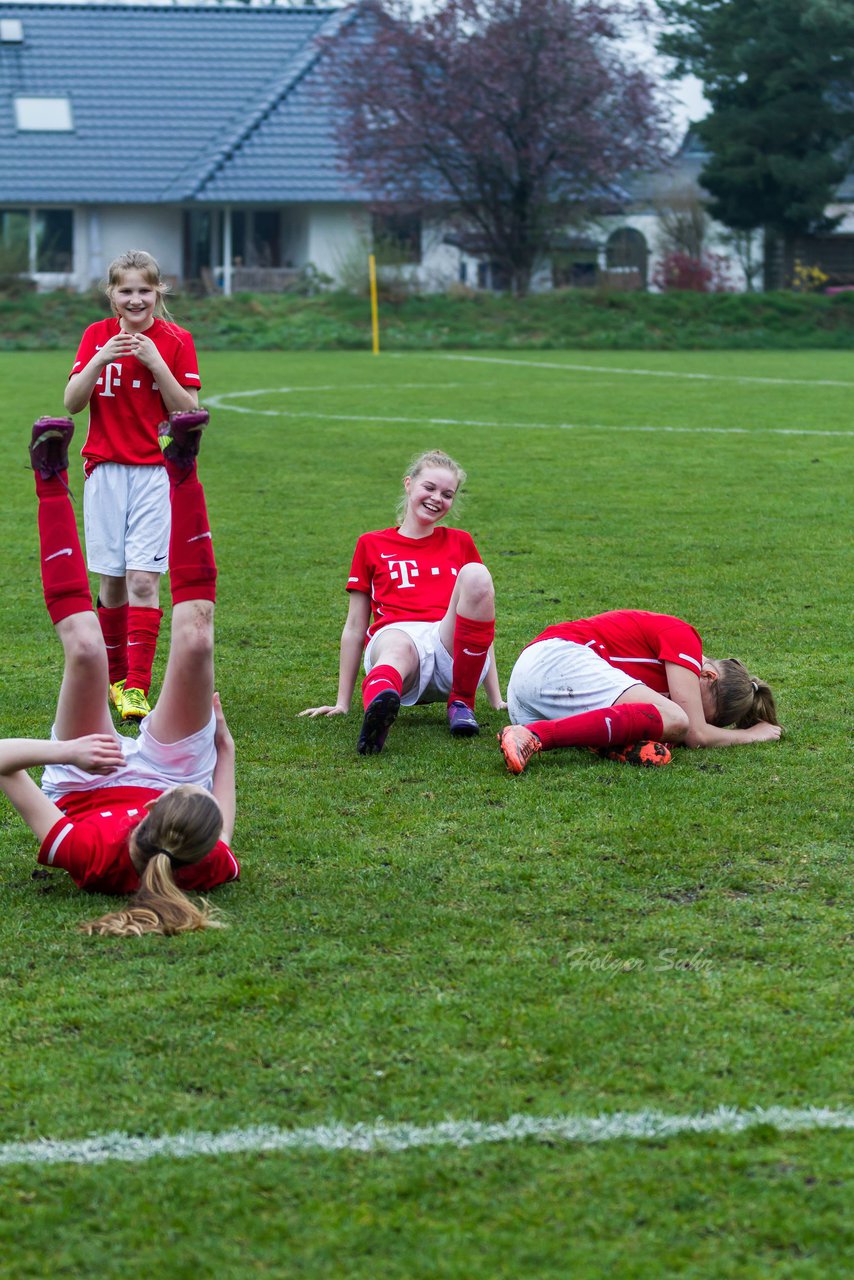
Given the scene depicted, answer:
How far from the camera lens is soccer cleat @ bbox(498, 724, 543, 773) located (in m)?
5.21

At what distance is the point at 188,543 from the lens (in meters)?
4.37

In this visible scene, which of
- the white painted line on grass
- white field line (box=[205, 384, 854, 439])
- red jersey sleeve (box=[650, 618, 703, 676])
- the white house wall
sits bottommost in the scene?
the white painted line on grass

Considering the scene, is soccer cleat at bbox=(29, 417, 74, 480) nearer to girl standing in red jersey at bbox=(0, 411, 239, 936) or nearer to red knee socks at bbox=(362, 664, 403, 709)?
girl standing in red jersey at bbox=(0, 411, 239, 936)

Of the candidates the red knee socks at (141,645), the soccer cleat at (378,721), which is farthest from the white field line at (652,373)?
the soccer cleat at (378,721)

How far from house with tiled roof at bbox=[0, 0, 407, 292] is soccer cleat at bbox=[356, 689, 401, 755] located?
117 feet

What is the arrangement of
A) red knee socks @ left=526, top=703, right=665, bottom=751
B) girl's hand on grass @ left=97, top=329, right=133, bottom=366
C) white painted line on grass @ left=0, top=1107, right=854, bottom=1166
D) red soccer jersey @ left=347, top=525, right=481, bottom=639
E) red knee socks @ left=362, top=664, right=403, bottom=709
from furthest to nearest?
red soccer jersey @ left=347, top=525, right=481, bottom=639, girl's hand on grass @ left=97, top=329, right=133, bottom=366, red knee socks @ left=362, top=664, right=403, bottom=709, red knee socks @ left=526, top=703, right=665, bottom=751, white painted line on grass @ left=0, top=1107, right=854, bottom=1166

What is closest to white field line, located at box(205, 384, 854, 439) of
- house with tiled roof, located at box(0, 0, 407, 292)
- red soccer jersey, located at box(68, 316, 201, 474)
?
red soccer jersey, located at box(68, 316, 201, 474)

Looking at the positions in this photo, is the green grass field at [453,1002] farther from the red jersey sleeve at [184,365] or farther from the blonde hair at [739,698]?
the red jersey sleeve at [184,365]

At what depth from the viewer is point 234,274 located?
4019cm

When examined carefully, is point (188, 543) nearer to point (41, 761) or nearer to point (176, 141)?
point (41, 761)

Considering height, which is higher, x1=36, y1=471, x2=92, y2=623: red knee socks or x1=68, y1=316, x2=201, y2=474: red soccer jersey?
x1=68, y1=316, x2=201, y2=474: red soccer jersey

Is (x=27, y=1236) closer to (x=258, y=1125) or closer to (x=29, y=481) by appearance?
(x=258, y=1125)

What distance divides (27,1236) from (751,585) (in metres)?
6.44

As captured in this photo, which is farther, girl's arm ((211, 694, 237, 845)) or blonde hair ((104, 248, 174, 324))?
blonde hair ((104, 248, 174, 324))
